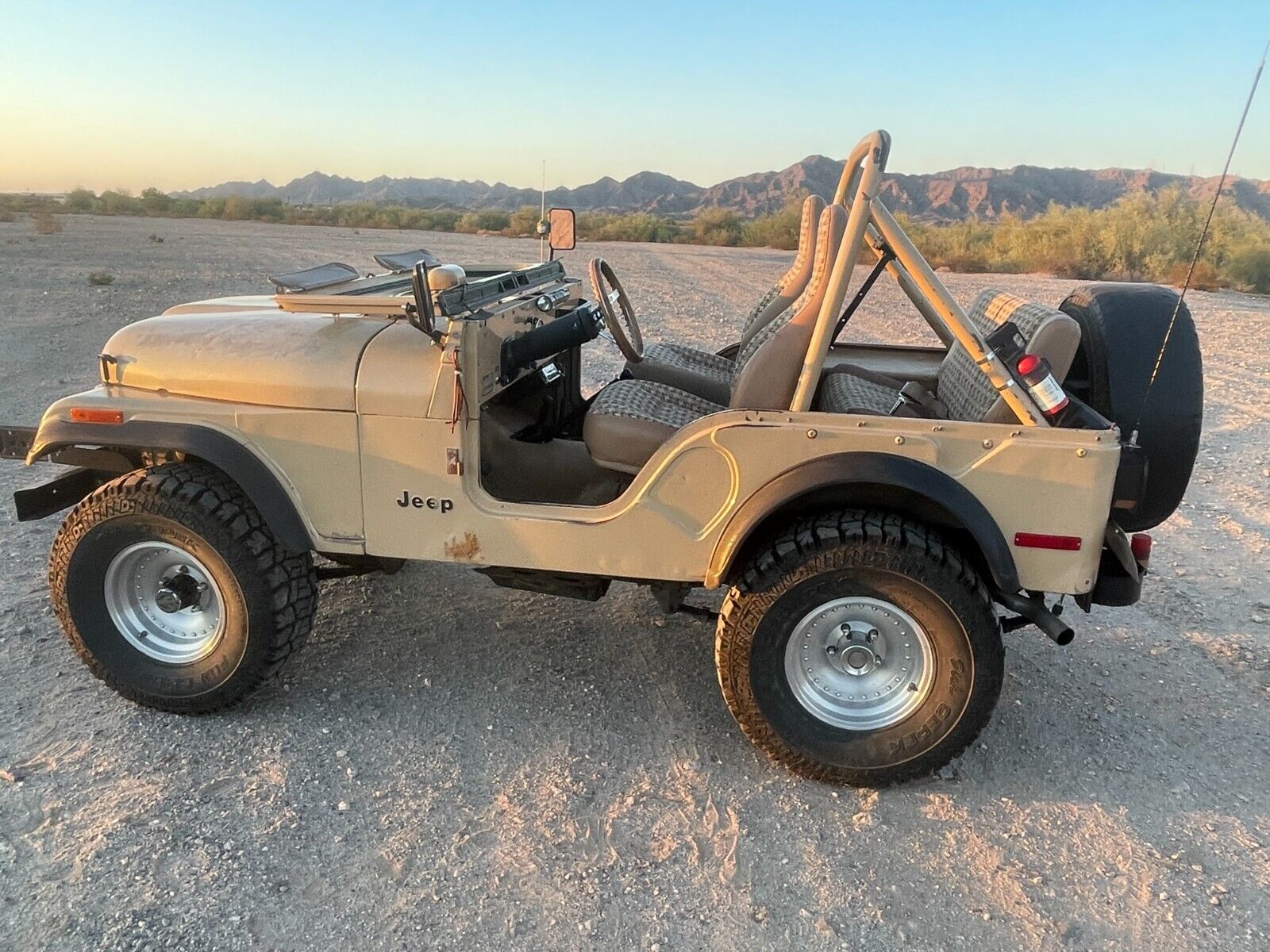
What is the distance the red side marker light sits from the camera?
2832 mm

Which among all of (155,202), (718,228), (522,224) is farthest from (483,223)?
(155,202)

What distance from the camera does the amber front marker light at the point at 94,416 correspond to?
3.21 metres

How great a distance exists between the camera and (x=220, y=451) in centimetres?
312

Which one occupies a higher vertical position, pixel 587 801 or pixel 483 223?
pixel 587 801

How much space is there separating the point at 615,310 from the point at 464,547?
4.94 ft

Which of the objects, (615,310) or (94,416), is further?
(615,310)

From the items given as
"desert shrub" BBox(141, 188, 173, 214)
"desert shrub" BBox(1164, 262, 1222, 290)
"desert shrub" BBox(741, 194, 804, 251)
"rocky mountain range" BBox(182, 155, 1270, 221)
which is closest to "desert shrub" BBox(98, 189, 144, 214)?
"desert shrub" BBox(141, 188, 173, 214)

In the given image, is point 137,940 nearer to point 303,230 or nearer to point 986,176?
point 303,230

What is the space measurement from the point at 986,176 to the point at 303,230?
64.9 meters

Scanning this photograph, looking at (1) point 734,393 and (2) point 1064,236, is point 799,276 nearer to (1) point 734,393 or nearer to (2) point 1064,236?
(1) point 734,393

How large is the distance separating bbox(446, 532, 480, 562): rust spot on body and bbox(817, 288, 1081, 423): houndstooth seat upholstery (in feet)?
4.68

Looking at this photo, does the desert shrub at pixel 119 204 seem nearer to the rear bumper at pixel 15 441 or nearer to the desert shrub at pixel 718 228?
the desert shrub at pixel 718 228

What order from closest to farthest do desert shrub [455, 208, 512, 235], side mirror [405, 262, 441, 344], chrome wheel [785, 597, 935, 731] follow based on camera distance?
side mirror [405, 262, 441, 344] < chrome wheel [785, 597, 935, 731] < desert shrub [455, 208, 512, 235]

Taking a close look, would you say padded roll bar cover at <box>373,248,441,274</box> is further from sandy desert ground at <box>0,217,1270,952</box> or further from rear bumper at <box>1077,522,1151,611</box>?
rear bumper at <box>1077,522,1151,611</box>
